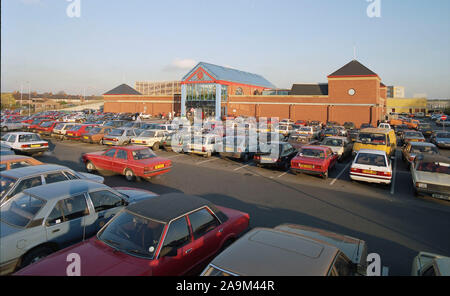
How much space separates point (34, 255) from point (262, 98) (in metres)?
46.1

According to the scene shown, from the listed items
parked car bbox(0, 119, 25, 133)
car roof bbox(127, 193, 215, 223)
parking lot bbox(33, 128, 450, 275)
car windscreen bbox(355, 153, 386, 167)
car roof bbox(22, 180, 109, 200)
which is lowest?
parking lot bbox(33, 128, 450, 275)

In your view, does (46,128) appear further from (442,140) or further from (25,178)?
(442,140)

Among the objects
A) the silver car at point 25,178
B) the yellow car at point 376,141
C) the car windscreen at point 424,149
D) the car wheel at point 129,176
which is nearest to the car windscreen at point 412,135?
the yellow car at point 376,141

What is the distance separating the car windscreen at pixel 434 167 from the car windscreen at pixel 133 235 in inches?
432

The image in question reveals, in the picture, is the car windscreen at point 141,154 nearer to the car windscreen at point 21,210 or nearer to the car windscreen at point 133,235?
the car windscreen at point 21,210

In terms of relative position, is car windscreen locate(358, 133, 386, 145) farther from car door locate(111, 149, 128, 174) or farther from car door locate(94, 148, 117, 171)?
car door locate(94, 148, 117, 171)

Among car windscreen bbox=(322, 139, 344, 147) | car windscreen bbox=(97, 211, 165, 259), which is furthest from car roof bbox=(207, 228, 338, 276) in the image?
car windscreen bbox=(322, 139, 344, 147)

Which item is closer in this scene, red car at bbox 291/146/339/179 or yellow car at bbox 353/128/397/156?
red car at bbox 291/146/339/179

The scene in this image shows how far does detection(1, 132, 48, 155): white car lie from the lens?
51.9 ft

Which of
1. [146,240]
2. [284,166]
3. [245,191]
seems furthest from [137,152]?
[146,240]

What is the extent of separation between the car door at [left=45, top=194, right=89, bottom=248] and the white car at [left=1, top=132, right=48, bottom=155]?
12.8m

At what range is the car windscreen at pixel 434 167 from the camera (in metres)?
10.9
